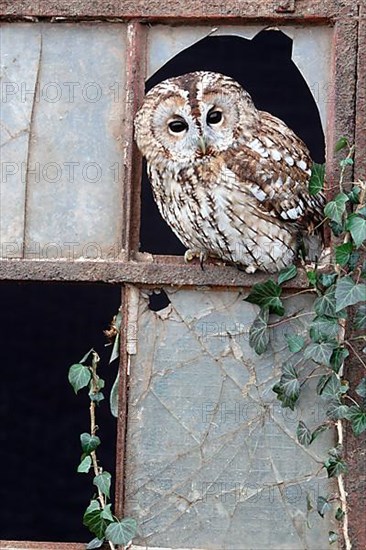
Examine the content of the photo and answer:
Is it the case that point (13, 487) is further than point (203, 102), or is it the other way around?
point (13, 487)

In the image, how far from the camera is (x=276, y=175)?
3006 millimetres

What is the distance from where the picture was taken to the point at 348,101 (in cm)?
304

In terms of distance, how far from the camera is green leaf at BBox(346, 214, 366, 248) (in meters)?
2.87

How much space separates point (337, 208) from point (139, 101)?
53 cm

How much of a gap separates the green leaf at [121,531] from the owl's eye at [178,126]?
871 millimetres

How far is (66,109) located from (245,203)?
18.9 inches

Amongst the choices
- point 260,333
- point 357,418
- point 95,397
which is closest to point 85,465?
point 95,397

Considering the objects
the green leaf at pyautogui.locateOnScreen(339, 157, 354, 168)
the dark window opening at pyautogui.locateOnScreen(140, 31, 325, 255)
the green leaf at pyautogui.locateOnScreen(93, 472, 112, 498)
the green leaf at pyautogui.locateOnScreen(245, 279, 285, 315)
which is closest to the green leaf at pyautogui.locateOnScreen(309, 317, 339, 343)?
the green leaf at pyautogui.locateOnScreen(245, 279, 285, 315)

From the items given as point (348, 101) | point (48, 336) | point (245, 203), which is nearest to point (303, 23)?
point (348, 101)

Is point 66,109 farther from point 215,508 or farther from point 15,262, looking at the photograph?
point 215,508

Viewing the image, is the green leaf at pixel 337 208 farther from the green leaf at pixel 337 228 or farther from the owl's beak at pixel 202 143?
the owl's beak at pixel 202 143

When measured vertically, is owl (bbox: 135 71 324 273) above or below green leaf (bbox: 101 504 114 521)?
above

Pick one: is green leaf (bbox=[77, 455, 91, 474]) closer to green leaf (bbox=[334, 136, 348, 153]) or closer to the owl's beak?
the owl's beak

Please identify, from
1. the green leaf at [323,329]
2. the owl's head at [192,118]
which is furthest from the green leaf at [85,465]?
the owl's head at [192,118]
